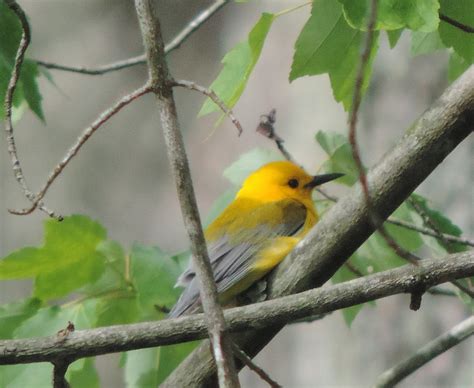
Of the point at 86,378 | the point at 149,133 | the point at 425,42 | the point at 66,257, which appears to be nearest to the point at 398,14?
the point at 425,42

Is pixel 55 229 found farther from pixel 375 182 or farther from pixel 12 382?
pixel 375 182

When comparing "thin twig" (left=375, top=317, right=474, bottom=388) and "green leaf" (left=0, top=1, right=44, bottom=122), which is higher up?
"green leaf" (left=0, top=1, right=44, bottom=122)

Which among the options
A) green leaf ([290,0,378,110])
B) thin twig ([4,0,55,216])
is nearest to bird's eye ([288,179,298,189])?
green leaf ([290,0,378,110])

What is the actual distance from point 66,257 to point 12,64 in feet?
1.41

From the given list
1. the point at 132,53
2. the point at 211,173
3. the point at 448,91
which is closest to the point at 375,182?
the point at 448,91

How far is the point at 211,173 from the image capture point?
5773mm

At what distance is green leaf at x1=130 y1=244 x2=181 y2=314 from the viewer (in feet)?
5.46

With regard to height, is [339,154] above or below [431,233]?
above

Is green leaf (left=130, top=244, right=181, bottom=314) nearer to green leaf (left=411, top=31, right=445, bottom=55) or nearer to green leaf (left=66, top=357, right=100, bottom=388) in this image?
green leaf (left=66, top=357, right=100, bottom=388)

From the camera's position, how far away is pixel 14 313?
170 centimetres

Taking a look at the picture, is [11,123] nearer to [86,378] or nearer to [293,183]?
[86,378]

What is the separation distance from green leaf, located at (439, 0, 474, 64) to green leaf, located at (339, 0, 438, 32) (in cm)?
21

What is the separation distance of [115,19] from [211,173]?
63.3 inches

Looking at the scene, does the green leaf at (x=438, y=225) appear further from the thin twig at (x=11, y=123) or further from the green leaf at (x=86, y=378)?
the thin twig at (x=11, y=123)
